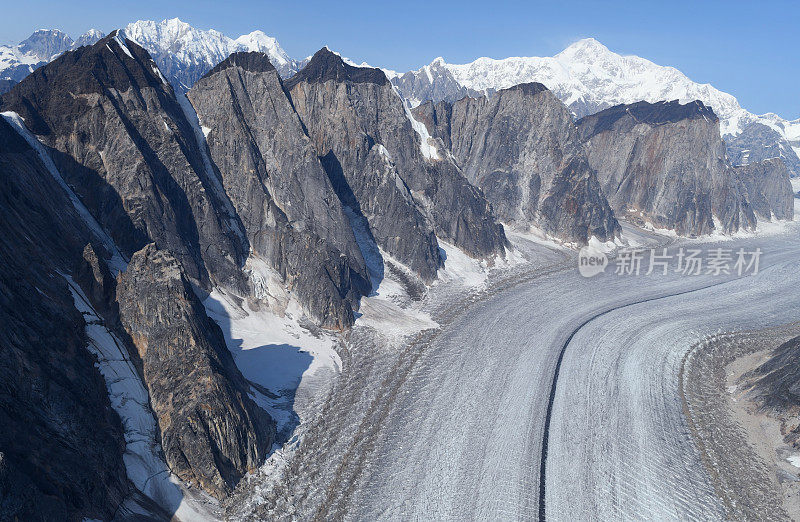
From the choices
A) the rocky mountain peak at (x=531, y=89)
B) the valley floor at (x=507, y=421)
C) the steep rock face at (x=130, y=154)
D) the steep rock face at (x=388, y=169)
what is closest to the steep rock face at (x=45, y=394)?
the valley floor at (x=507, y=421)

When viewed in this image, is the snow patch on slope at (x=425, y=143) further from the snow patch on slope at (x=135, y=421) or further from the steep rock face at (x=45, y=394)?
the snow patch on slope at (x=135, y=421)

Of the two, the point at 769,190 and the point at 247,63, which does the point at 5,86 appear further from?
the point at 769,190

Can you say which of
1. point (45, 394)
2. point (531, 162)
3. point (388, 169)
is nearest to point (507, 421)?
point (45, 394)

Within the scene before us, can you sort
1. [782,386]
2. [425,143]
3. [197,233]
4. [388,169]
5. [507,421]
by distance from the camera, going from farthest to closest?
[425,143], [388,169], [197,233], [782,386], [507,421]

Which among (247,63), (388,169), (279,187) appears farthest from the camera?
(388,169)

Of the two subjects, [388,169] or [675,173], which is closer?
[388,169]

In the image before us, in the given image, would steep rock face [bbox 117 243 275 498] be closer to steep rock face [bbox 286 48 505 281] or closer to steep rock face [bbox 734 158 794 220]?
steep rock face [bbox 286 48 505 281]

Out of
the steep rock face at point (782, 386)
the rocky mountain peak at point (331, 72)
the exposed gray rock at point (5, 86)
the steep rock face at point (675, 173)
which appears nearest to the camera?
the steep rock face at point (782, 386)
